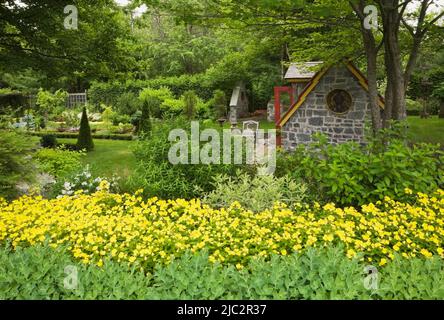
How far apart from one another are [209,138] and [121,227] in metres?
3.32

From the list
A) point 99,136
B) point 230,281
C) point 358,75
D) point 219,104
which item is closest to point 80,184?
point 230,281

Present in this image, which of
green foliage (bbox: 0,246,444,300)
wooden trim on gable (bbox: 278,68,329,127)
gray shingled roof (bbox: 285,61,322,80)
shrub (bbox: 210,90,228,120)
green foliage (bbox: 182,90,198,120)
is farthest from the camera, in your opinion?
shrub (bbox: 210,90,228,120)

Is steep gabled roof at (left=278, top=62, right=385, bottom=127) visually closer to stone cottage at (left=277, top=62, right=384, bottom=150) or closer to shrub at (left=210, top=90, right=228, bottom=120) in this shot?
stone cottage at (left=277, top=62, right=384, bottom=150)

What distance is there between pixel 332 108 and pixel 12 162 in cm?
963

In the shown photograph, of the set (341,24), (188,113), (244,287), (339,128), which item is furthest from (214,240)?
(188,113)

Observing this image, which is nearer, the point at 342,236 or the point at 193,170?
the point at 342,236

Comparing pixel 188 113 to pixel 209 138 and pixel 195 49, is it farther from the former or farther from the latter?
pixel 209 138

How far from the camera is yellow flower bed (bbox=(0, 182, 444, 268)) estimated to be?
4258mm

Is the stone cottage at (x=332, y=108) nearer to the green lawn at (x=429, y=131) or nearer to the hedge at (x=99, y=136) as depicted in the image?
the green lawn at (x=429, y=131)

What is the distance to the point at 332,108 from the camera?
1211 cm

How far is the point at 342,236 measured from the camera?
14.1 feet

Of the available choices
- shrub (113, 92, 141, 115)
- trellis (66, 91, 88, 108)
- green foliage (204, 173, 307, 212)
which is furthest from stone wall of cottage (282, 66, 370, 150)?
trellis (66, 91, 88, 108)

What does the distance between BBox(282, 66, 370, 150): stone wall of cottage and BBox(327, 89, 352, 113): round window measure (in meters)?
0.11

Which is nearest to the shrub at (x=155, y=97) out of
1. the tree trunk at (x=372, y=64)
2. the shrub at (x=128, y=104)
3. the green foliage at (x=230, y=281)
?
the shrub at (x=128, y=104)
